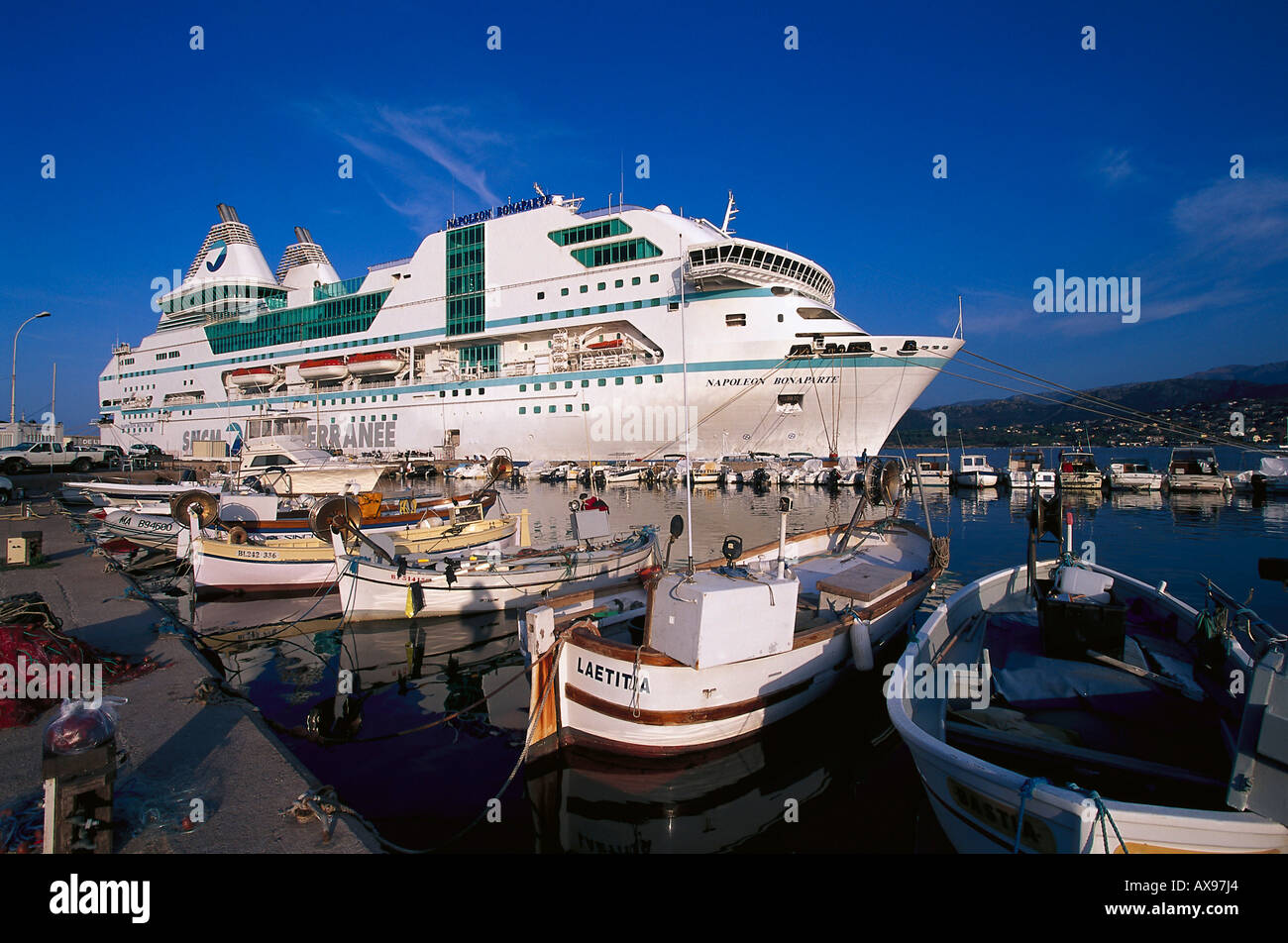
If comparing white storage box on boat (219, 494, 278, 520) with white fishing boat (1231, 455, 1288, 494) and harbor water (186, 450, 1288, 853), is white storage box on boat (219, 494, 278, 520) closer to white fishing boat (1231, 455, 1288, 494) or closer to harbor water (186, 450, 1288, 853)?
harbor water (186, 450, 1288, 853)

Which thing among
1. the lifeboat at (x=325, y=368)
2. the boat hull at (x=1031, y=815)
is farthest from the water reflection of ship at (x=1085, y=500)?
the lifeboat at (x=325, y=368)

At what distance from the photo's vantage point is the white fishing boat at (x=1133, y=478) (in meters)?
35.0

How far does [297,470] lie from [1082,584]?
2827 centimetres

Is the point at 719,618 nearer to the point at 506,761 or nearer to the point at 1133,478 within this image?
the point at 506,761

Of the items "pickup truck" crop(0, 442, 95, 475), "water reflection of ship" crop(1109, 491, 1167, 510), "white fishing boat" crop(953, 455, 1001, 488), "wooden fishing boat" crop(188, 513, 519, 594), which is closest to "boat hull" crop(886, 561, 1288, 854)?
Answer: "wooden fishing boat" crop(188, 513, 519, 594)

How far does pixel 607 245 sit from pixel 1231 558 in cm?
3430

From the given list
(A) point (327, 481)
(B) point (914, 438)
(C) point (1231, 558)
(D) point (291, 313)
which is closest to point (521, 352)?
(A) point (327, 481)

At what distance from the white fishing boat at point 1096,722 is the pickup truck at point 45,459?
4498cm

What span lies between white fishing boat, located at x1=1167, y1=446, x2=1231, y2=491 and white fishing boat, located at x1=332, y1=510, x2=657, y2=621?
37129 mm

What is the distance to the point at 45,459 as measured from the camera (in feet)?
112

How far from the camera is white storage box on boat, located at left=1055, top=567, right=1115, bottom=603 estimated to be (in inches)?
264

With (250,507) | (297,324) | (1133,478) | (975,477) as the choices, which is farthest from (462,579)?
(297,324)

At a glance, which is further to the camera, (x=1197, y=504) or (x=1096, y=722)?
(x=1197, y=504)
